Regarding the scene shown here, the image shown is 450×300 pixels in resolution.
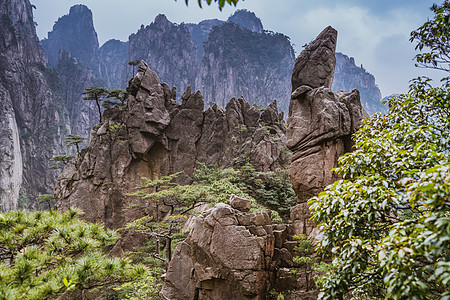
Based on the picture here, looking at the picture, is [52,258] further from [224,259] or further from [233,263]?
[233,263]

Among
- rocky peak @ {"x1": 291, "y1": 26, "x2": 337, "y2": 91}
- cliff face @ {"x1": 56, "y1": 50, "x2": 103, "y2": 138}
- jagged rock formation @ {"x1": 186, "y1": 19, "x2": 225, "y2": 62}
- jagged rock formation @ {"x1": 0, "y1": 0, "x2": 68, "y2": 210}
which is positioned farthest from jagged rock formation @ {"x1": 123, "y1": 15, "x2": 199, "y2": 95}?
rocky peak @ {"x1": 291, "y1": 26, "x2": 337, "y2": 91}

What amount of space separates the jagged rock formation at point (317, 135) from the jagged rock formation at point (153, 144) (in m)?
5.47

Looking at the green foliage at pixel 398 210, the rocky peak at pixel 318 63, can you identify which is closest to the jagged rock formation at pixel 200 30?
the rocky peak at pixel 318 63

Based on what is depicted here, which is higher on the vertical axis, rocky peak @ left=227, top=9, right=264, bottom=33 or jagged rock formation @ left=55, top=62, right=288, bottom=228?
rocky peak @ left=227, top=9, right=264, bottom=33

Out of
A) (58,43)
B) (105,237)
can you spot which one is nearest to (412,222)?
(105,237)

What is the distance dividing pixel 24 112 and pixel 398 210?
46.1 m

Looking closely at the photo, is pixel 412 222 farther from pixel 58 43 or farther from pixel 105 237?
pixel 58 43

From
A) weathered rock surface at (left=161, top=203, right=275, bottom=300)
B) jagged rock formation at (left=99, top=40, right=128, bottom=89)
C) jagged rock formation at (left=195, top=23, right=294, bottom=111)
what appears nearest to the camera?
weathered rock surface at (left=161, top=203, right=275, bottom=300)

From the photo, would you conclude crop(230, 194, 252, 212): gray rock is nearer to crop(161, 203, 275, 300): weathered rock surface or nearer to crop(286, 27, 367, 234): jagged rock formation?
crop(161, 203, 275, 300): weathered rock surface

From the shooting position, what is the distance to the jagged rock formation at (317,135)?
9898mm

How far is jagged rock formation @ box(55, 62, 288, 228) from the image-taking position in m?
17.0

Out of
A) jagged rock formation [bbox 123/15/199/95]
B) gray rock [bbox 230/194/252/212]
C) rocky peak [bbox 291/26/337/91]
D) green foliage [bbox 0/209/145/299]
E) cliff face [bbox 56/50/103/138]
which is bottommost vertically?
green foliage [bbox 0/209/145/299]

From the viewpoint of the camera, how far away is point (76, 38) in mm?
66438

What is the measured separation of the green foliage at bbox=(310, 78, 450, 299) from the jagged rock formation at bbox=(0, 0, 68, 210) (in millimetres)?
35902
